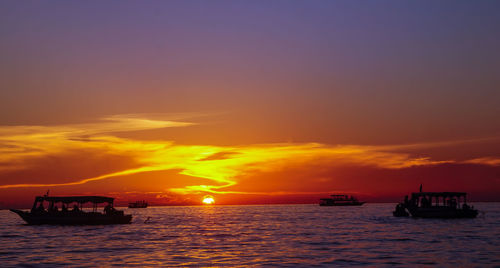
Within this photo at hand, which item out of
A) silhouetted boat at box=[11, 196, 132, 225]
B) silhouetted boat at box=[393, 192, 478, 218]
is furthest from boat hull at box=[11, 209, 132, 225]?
silhouetted boat at box=[393, 192, 478, 218]

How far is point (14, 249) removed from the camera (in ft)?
146

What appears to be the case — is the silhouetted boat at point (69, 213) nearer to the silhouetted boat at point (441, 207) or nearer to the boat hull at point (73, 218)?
the boat hull at point (73, 218)

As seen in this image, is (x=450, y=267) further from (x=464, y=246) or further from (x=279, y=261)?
(x=464, y=246)

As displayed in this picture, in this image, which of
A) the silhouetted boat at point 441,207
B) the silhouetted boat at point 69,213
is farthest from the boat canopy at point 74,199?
the silhouetted boat at point 441,207

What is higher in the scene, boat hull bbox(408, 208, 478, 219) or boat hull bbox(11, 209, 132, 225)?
boat hull bbox(408, 208, 478, 219)

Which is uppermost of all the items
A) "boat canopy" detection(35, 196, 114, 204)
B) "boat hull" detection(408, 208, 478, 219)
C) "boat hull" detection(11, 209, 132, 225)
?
"boat canopy" detection(35, 196, 114, 204)

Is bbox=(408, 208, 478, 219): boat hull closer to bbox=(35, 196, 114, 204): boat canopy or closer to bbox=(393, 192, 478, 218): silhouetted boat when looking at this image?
bbox=(393, 192, 478, 218): silhouetted boat

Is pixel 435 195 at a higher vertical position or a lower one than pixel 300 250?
higher

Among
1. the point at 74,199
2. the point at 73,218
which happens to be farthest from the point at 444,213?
the point at 73,218

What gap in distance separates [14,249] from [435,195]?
64225 millimetres

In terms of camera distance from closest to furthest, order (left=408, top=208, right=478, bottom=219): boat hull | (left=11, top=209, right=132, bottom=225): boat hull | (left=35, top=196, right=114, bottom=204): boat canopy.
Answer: (left=35, top=196, right=114, bottom=204): boat canopy
(left=11, top=209, right=132, bottom=225): boat hull
(left=408, top=208, right=478, bottom=219): boat hull

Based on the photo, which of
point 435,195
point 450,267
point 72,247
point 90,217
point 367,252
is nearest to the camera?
point 450,267

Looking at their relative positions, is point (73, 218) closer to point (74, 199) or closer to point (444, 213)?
point (74, 199)

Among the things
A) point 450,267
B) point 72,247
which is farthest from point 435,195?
point 72,247
